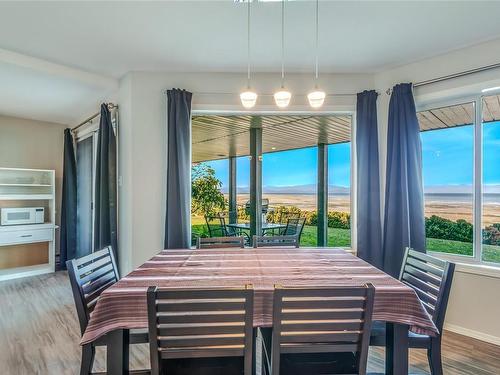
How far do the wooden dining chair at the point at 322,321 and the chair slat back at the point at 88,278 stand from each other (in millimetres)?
1132

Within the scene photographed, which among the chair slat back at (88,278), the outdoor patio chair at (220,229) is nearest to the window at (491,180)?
the outdoor patio chair at (220,229)

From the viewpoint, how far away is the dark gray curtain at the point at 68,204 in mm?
5141

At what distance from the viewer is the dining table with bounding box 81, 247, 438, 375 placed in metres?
1.53

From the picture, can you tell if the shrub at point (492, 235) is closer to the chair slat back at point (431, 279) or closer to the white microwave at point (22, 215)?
the chair slat back at point (431, 279)

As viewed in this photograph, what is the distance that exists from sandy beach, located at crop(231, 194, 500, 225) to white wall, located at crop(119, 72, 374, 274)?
107cm

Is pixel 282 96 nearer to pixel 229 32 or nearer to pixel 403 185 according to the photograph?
pixel 229 32

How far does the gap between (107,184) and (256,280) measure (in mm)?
2673

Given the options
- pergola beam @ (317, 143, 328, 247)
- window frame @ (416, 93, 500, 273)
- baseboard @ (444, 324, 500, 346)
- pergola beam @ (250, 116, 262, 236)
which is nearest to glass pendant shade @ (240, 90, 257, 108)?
pergola beam @ (250, 116, 262, 236)

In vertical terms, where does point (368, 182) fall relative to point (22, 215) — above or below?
above

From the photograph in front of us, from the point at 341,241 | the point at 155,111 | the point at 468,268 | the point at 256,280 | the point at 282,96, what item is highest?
the point at 155,111

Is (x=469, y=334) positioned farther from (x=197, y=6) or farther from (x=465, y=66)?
(x=197, y=6)

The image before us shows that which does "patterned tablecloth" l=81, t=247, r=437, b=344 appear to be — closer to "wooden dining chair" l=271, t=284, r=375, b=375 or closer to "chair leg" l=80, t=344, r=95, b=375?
"wooden dining chair" l=271, t=284, r=375, b=375

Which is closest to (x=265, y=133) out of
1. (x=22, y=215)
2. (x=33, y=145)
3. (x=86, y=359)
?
(x=86, y=359)

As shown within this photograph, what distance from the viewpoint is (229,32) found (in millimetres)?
2617
